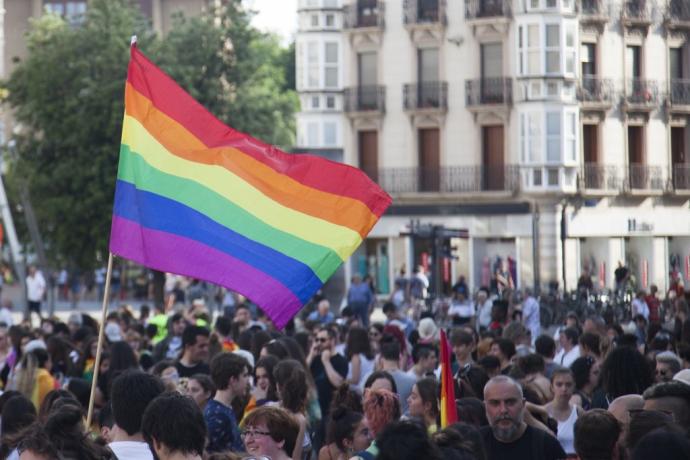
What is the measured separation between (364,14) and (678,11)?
33.9ft

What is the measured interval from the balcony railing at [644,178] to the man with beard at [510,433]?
48.0 m

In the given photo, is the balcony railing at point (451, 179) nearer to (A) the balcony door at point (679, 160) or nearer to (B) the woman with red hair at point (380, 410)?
(A) the balcony door at point (679, 160)

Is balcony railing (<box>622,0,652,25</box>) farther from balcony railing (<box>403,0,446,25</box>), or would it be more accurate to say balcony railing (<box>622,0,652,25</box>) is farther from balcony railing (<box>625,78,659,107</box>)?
balcony railing (<box>403,0,446,25</box>)

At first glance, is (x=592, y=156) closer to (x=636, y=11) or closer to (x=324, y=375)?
(x=636, y=11)

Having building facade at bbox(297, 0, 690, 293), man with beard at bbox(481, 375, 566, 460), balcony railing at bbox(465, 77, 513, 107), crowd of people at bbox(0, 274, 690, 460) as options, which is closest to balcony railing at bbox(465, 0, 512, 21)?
building facade at bbox(297, 0, 690, 293)

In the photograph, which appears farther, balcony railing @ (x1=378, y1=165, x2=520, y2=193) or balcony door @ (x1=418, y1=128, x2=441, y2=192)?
balcony door @ (x1=418, y1=128, x2=441, y2=192)

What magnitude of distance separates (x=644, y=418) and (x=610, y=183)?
49165 mm

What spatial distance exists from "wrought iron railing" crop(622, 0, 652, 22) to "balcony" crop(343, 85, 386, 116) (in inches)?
318

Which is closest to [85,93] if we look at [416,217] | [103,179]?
[103,179]

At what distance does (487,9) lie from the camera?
2195 inches

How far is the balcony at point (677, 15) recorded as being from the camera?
5806cm

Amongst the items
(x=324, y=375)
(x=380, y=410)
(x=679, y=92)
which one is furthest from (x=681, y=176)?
(x=380, y=410)

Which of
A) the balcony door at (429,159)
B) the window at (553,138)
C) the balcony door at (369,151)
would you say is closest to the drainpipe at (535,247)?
the window at (553,138)

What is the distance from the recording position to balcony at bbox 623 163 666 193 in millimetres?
56844
